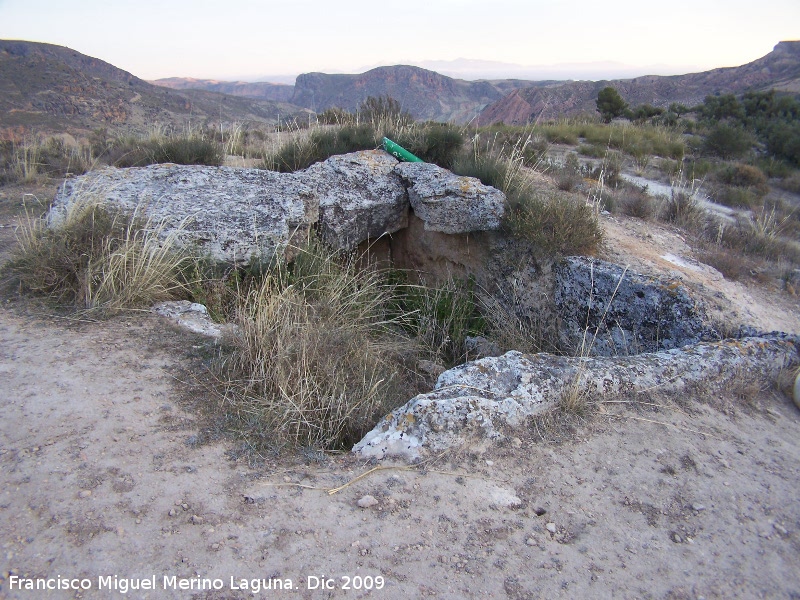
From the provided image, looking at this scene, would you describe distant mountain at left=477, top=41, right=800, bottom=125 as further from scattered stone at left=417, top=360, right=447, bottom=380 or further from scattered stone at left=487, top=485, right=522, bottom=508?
scattered stone at left=487, top=485, right=522, bottom=508

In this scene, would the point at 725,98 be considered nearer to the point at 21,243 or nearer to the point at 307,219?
the point at 307,219

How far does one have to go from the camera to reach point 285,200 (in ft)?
15.7

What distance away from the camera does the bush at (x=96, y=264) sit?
3.57 m

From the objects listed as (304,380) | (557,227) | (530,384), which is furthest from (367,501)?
(557,227)

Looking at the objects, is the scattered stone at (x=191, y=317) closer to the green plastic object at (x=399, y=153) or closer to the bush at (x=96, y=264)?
the bush at (x=96, y=264)

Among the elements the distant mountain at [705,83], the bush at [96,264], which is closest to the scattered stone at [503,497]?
the bush at [96,264]

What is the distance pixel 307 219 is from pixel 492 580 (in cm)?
372

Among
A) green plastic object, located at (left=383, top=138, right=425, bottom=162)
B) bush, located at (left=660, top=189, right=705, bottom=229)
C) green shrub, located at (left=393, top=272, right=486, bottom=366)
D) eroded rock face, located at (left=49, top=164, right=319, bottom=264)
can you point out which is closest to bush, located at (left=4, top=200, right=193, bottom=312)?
eroded rock face, located at (left=49, top=164, right=319, bottom=264)

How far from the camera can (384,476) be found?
2.39m

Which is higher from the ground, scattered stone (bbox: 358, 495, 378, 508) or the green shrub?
scattered stone (bbox: 358, 495, 378, 508)

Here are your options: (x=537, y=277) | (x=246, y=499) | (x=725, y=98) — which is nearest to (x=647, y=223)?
(x=537, y=277)

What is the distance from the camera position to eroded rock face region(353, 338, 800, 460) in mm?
2613

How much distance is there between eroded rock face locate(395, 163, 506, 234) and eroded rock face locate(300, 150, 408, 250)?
260mm

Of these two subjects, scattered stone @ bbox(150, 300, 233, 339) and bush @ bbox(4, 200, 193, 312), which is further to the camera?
bush @ bbox(4, 200, 193, 312)
